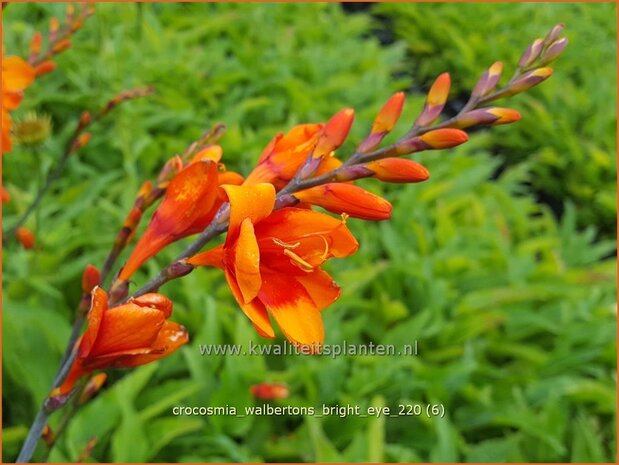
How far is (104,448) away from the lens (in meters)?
1.84

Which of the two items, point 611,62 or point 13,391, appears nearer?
point 13,391

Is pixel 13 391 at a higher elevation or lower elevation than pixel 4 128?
lower

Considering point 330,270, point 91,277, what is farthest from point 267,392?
point 91,277

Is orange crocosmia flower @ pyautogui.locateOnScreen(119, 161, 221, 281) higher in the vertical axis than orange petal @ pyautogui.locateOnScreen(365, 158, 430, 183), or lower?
lower

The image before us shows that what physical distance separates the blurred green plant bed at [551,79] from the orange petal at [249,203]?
3499 millimetres

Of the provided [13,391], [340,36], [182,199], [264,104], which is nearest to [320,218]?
[182,199]

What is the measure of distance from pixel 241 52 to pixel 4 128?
274 cm

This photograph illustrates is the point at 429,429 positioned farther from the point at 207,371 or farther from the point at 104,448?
the point at 104,448

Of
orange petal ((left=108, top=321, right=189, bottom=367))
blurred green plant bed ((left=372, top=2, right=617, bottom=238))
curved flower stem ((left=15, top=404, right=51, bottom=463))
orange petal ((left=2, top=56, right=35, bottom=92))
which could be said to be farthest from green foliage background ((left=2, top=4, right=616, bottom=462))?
orange petal ((left=108, top=321, right=189, bottom=367))

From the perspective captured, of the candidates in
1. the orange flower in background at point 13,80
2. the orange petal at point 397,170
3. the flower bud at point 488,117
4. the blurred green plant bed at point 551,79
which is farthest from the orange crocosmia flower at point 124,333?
the blurred green plant bed at point 551,79

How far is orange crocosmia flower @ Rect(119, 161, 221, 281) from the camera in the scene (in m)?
0.67

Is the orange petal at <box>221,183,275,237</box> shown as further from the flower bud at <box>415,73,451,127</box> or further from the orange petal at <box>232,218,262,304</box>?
the flower bud at <box>415,73,451,127</box>

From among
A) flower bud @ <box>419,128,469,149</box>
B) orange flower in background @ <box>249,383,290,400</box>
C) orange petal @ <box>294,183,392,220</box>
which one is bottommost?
orange flower in background @ <box>249,383,290,400</box>

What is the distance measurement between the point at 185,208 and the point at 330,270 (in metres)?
1.81
